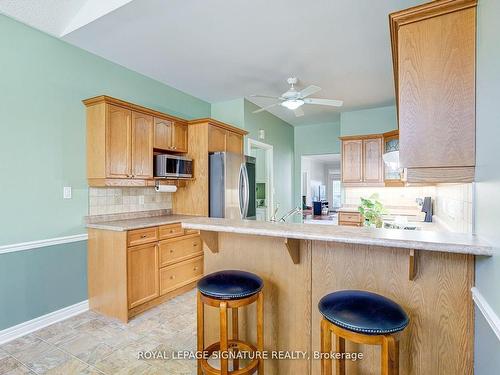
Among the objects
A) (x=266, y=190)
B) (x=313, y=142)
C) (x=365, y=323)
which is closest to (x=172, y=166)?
(x=266, y=190)

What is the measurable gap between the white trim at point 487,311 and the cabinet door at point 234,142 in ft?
11.1

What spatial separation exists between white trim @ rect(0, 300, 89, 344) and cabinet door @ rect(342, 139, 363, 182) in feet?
14.7

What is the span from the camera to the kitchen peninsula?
1.32 m

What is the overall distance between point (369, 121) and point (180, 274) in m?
4.42

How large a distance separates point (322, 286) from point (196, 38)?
8.59ft

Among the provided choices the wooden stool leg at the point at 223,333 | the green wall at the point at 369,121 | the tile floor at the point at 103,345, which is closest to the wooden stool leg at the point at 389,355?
the wooden stool leg at the point at 223,333

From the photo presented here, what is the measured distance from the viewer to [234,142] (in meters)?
4.30

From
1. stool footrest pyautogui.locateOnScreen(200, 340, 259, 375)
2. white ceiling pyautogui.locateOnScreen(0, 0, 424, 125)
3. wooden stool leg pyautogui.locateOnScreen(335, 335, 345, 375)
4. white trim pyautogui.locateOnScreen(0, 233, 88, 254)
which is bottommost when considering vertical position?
stool footrest pyautogui.locateOnScreen(200, 340, 259, 375)

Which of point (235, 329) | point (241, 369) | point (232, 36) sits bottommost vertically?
point (241, 369)

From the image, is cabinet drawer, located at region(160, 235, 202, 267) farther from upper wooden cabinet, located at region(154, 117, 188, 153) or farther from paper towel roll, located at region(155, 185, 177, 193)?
upper wooden cabinet, located at region(154, 117, 188, 153)

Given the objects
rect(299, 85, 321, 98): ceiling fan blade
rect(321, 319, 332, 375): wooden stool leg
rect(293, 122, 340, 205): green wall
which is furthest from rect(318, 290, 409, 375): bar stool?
rect(293, 122, 340, 205): green wall

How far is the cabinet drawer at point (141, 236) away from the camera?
2.66 metres

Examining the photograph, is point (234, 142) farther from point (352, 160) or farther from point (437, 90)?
point (437, 90)

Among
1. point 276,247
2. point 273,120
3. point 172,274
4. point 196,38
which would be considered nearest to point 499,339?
point 276,247
